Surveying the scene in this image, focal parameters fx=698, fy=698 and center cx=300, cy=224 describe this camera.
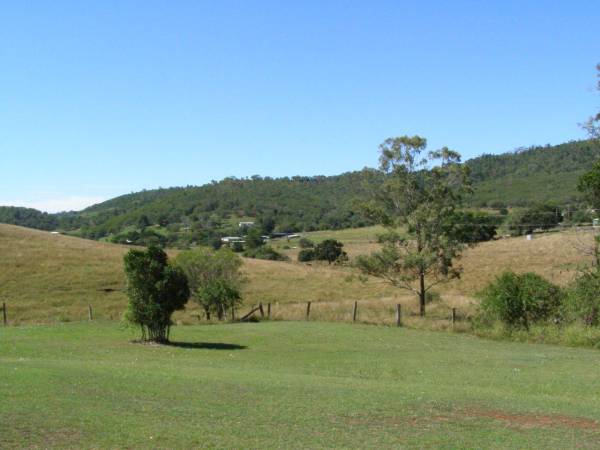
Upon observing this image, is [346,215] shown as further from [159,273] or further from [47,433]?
[47,433]

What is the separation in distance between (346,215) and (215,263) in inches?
4008

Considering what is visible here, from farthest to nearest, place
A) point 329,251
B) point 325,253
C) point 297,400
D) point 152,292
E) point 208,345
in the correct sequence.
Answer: point 325,253 < point 329,251 < point 152,292 < point 208,345 < point 297,400

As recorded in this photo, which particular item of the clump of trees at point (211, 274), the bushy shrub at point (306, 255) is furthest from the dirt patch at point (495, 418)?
the bushy shrub at point (306, 255)

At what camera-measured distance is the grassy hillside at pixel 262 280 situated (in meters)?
47.8

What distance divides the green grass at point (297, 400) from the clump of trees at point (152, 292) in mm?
2904

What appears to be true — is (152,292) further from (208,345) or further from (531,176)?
(531,176)

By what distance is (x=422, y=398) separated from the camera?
14.9 m

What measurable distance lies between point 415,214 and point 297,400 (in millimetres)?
34699

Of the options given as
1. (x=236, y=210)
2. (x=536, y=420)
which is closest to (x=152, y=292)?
(x=536, y=420)

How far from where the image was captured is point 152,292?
99.8 ft

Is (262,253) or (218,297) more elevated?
(262,253)

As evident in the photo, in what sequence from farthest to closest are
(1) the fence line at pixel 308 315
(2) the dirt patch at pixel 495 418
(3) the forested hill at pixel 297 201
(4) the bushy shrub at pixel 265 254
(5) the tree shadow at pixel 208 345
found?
(3) the forested hill at pixel 297 201
(4) the bushy shrub at pixel 265 254
(1) the fence line at pixel 308 315
(5) the tree shadow at pixel 208 345
(2) the dirt patch at pixel 495 418

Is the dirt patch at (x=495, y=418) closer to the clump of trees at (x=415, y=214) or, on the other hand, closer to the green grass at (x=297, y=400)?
the green grass at (x=297, y=400)

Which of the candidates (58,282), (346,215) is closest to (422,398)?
(58,282)
